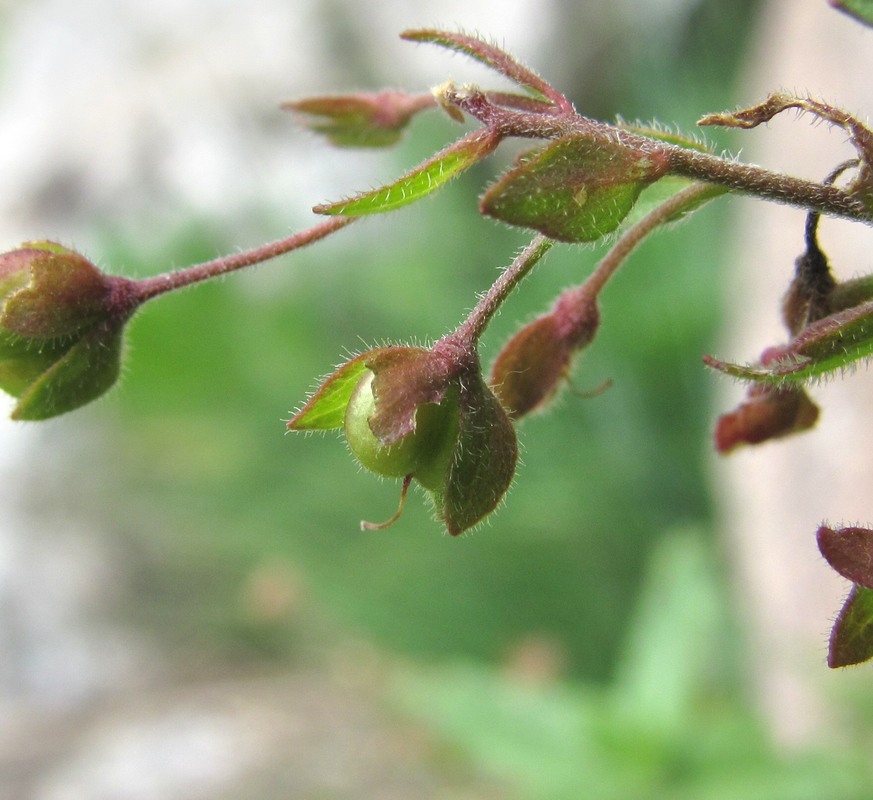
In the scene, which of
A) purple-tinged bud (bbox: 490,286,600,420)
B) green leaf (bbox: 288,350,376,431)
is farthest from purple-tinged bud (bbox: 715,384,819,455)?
green leaf (bbox: 288,350,376,431)

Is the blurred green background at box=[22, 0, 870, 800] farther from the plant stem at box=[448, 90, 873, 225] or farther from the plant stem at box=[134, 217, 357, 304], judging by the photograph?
the plant stem at box=[448, 90, 873, 225]

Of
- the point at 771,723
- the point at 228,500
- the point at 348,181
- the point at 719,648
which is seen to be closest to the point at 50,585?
the point at 228,500

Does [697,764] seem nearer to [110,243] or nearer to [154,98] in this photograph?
[110,243]

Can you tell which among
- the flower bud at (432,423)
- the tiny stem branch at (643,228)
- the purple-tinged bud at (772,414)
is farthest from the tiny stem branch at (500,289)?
the purple-tinged bud at (772,414)

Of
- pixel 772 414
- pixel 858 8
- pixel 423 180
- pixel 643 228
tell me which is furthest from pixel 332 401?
pixel 858 8

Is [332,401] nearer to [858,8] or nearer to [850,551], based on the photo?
[850,551]

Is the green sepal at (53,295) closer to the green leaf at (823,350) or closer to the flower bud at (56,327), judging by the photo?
the flower bud at (56,327)
